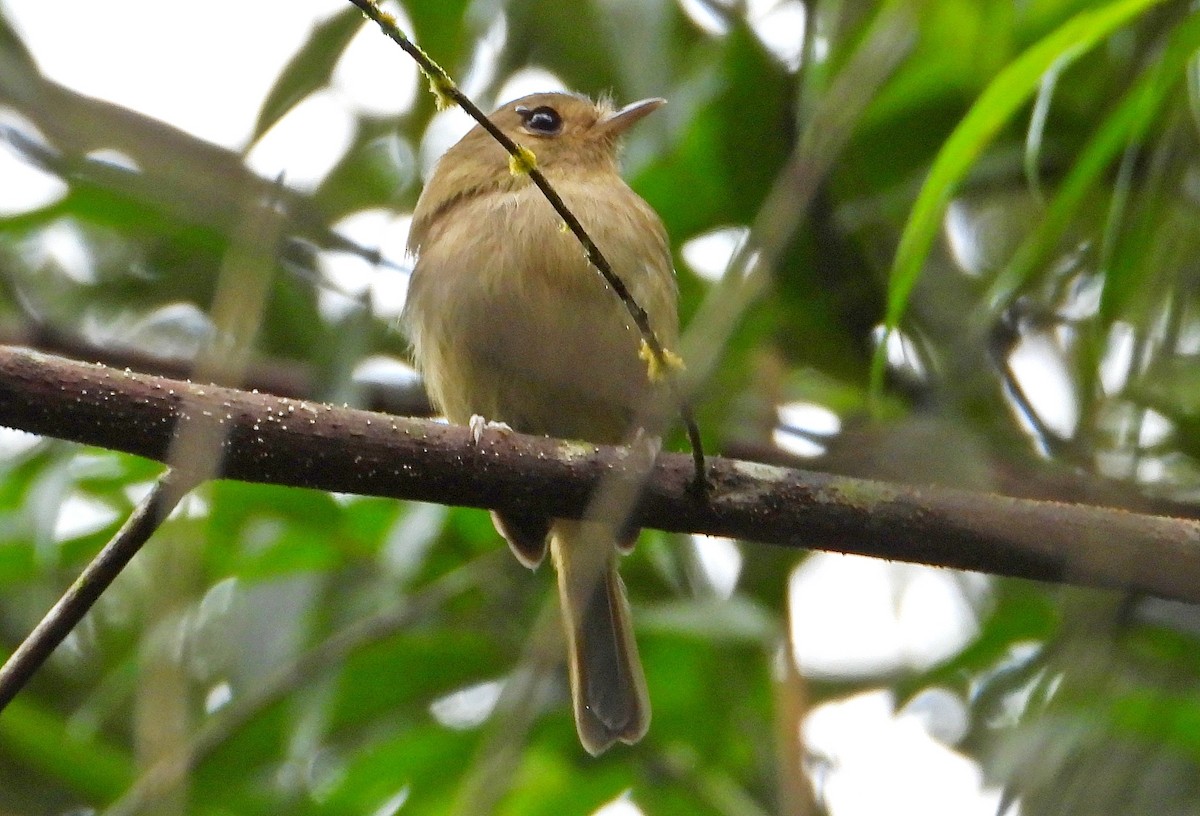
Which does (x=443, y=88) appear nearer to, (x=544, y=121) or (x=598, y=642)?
(x=598, y=642)

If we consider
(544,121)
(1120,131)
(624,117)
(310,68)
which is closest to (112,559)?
(310,68)

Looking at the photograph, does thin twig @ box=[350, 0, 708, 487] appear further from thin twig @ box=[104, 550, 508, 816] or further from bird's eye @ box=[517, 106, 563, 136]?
bird's eye @ box=[517, 106, 563, 136]

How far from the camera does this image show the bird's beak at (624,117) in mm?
4797

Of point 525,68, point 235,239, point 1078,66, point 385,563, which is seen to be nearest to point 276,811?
point 385,563

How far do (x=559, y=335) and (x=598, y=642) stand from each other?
956 mm

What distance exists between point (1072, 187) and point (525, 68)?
2.34 m

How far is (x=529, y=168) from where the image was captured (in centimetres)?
252

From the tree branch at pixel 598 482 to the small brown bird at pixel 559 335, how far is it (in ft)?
3.05

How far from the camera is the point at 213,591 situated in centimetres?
491

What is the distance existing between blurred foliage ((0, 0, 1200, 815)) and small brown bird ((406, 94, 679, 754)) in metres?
0.19

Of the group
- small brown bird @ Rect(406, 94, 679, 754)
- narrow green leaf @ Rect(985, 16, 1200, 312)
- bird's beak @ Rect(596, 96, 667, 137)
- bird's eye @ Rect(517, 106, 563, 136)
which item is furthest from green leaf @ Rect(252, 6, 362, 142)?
narrow green leaf @ Rect(985, 16, 1200, 312)

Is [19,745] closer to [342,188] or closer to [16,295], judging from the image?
[16,295]

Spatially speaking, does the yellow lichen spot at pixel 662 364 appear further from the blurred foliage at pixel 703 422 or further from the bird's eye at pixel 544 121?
the bird's eye at pixel 544 121

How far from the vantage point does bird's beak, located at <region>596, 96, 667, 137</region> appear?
189 inches
